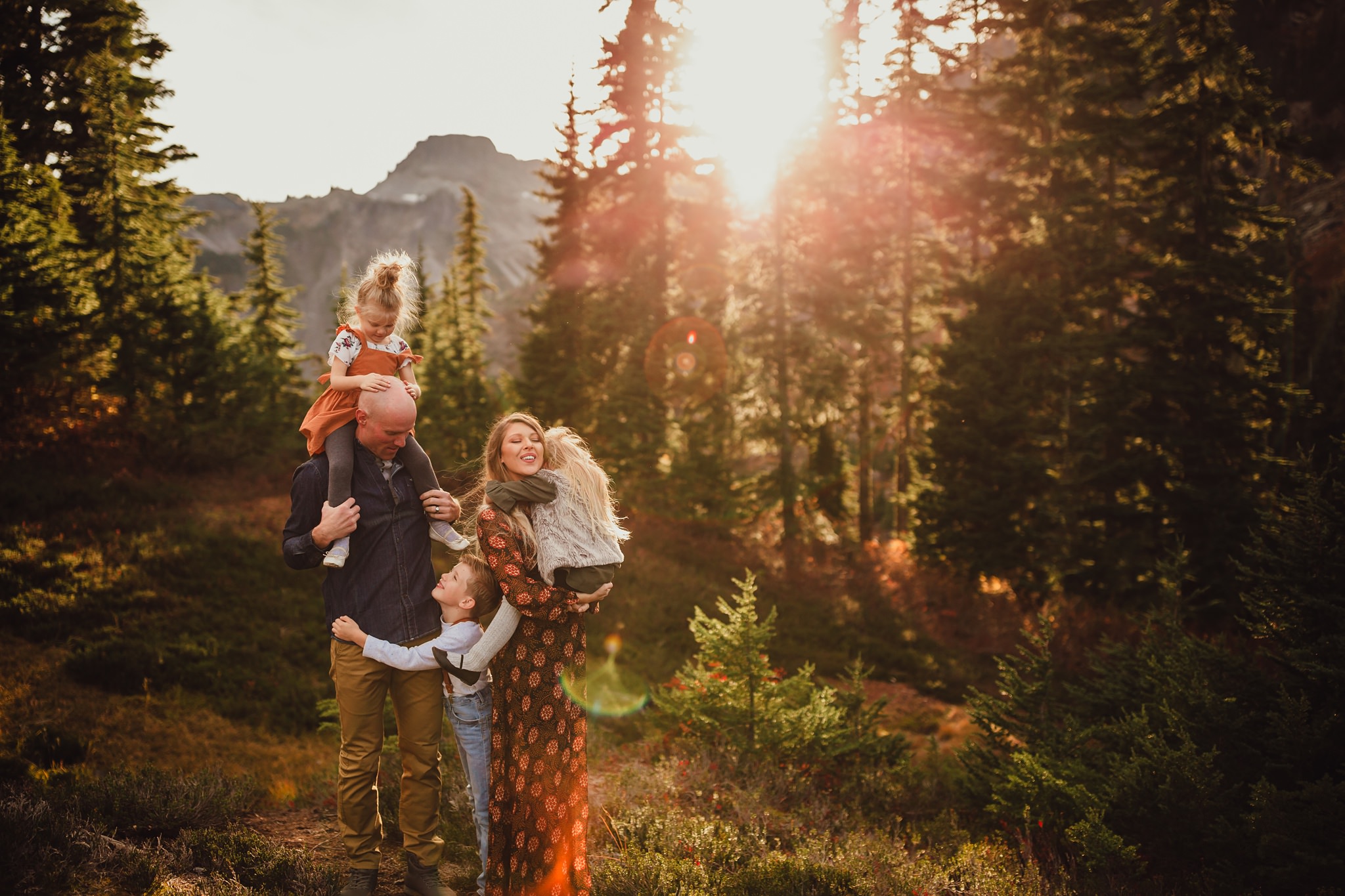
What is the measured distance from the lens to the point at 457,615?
374 cm

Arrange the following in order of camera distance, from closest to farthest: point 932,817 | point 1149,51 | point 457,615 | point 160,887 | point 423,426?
point 160,887 → point 457,615 → point 932,817 → point 1149,51 → point 423,426

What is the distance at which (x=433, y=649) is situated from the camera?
353 cm

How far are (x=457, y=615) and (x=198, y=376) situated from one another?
19.2 meters

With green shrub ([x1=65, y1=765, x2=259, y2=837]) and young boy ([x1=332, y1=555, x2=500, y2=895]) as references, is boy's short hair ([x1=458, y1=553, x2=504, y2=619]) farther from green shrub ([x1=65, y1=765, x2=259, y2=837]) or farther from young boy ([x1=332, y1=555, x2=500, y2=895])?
green shrub ([x1=65, y1=765, x2=259, y2=837])

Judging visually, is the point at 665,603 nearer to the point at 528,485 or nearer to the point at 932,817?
the point at 932,817

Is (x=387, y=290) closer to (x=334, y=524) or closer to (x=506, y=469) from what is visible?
(x=506, y=469)

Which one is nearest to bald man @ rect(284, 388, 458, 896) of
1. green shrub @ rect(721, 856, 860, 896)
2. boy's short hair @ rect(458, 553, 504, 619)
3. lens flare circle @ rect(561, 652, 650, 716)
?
boy's short hair @ rect(458, 553, 504, 619)

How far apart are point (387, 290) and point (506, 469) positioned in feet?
4.11

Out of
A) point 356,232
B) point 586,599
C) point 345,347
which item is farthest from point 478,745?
point 356,232

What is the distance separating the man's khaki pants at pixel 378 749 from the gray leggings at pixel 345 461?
0.87m

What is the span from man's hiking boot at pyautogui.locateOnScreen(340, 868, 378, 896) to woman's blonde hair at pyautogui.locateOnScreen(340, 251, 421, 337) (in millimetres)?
3155

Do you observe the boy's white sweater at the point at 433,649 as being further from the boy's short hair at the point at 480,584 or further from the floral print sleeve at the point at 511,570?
the floral print sleeve at the point at 511,570

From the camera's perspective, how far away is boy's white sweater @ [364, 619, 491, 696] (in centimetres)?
348

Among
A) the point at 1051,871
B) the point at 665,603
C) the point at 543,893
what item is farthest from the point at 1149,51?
the point at 543,893
